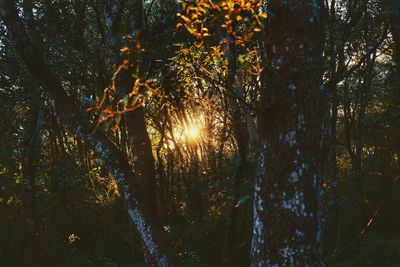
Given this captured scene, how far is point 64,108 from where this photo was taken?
6129 millimetres

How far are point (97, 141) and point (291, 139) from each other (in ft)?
10.6

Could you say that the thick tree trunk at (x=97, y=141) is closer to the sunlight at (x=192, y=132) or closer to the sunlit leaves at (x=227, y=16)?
the sunlit leaves at (x=227, y=16)

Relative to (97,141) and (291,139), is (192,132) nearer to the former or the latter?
(97,141)

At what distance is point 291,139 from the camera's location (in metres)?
3.53

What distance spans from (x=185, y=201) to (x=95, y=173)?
3.95 metres

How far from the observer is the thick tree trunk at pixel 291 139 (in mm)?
3521

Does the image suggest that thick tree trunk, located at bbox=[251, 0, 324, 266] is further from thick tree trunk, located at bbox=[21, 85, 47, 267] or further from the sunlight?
the sunlight

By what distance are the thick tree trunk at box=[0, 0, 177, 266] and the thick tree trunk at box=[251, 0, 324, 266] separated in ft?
8.87

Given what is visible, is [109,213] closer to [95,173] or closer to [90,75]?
[95,173]

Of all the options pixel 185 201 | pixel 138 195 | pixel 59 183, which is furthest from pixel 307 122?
pixel 185 201

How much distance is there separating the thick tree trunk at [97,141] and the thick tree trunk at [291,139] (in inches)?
106

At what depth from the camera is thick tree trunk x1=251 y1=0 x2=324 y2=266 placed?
11.6 feet

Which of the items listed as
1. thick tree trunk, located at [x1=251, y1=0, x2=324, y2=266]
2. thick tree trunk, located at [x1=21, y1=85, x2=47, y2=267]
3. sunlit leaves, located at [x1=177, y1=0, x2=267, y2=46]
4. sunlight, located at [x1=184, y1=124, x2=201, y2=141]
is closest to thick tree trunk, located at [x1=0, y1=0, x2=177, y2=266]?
sunlit leaves, located at [x1=177, y1=0, x2=267, y2=46]

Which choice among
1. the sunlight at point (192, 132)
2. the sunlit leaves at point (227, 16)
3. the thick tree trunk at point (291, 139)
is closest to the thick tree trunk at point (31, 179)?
the sunlit leaves at point (227, 16)
